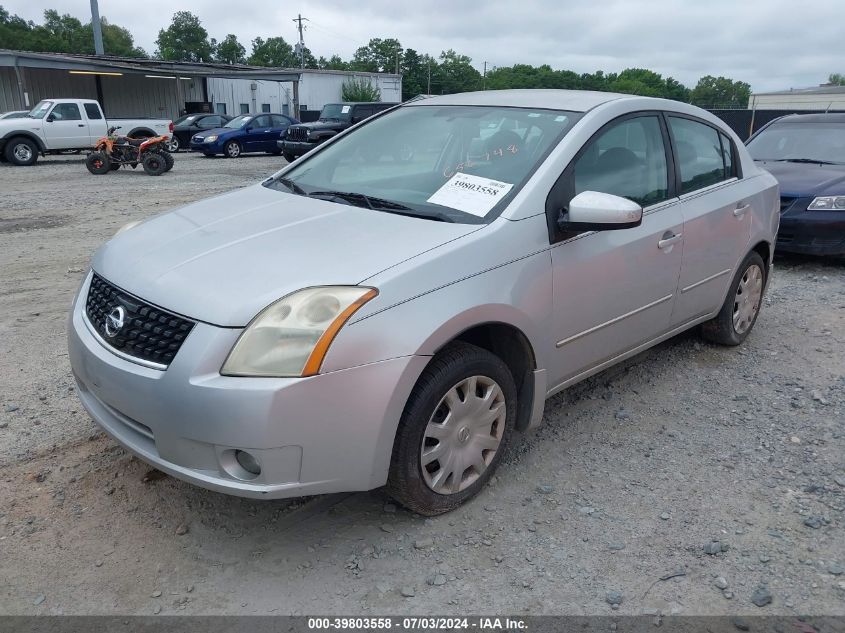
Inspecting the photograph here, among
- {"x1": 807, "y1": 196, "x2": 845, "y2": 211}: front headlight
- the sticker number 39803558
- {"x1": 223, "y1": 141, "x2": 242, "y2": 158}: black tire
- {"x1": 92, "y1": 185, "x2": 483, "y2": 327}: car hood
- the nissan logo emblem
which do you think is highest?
the sticker number 39803558

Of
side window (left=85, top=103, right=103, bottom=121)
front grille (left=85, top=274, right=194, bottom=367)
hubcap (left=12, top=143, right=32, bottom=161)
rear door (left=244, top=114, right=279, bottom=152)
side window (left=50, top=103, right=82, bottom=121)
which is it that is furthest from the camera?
rear door (left=244, top=114, right=279, bottom=152)

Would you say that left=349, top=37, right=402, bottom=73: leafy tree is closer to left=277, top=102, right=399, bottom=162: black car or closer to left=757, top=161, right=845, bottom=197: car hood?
left=277, top=102, right=399, bottom=162: black car

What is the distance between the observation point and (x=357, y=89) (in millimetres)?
43875

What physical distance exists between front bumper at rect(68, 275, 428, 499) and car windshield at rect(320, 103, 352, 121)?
19877mm

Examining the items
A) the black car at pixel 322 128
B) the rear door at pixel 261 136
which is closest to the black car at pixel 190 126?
the rear door at pixel 261 136

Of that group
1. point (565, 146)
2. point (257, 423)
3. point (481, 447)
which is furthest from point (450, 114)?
point (257, 423)

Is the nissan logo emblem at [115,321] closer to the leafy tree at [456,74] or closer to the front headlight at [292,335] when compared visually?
the front headlight at [292,335]

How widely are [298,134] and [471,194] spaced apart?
1801 centimetres

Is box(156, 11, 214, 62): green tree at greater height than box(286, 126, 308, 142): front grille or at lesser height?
greater

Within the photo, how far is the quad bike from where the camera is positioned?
53.4ft

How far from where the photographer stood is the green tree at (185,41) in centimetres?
9000

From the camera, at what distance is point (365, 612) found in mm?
2324

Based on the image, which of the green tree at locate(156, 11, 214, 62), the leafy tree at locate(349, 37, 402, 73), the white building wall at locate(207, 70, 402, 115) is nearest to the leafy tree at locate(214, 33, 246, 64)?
the green tree at locate(156, 11, 214, 62)

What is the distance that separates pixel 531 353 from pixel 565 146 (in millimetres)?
964
